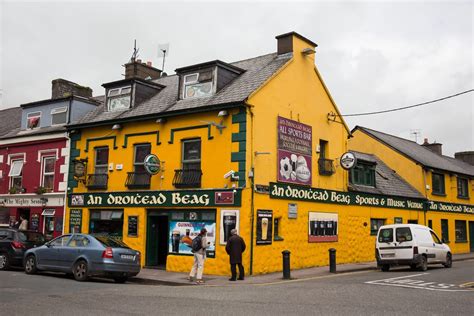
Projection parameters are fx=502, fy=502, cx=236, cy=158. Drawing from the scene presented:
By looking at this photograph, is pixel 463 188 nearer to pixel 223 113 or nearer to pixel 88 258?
pixel 223 113

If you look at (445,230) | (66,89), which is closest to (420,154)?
(445,230)

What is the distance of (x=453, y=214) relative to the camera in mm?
31172

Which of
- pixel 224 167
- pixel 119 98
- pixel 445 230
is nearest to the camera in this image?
pixel 224 167

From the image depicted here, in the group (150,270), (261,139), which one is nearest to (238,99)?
(261,139)

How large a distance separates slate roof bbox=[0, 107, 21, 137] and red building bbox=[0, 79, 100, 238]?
1.81 metres

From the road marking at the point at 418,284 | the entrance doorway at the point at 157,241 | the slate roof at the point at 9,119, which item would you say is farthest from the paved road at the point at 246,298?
the slate roof at the point at 9,119

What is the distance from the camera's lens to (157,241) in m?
20.2

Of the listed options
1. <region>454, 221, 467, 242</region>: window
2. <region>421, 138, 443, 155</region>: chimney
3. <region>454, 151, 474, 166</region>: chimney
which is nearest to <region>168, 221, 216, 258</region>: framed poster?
<region>454, 221, 467, 242</region>: window

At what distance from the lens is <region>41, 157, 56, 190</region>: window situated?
23562mm

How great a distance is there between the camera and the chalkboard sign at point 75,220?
864 inches

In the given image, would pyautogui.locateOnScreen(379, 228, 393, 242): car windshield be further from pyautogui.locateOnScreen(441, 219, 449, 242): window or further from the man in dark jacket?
pyautogui.locateOnScreen(441, 219, 449, 242): window

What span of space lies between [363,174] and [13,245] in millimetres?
16235

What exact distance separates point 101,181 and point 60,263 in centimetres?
620

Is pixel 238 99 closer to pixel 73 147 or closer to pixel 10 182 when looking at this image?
pixel 73 147
